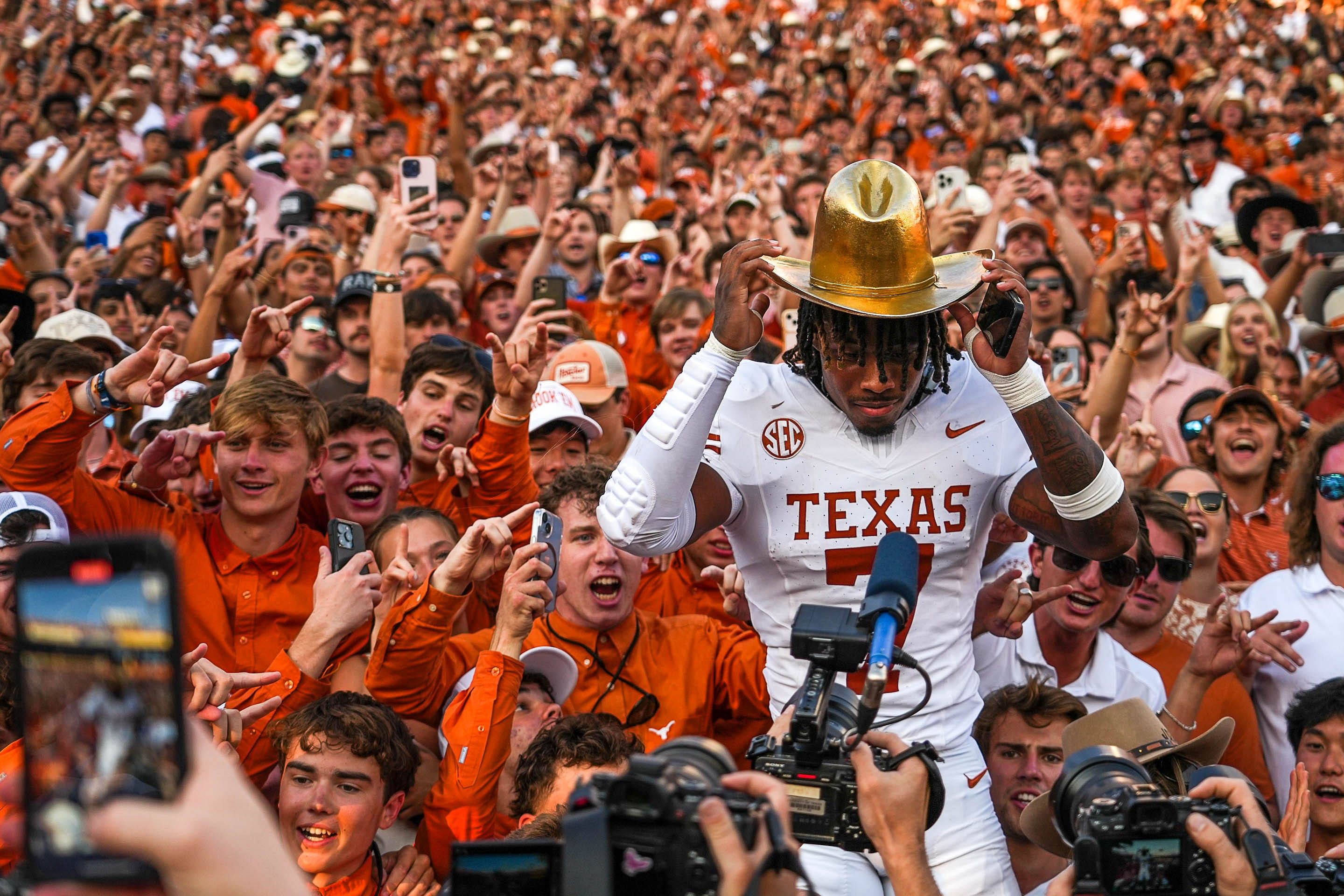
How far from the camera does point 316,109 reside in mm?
14680

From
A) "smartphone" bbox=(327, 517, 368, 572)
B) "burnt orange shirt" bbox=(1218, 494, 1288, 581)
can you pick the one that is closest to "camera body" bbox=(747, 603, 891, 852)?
"smartphone" bbox=(327, 517, 368, 572)

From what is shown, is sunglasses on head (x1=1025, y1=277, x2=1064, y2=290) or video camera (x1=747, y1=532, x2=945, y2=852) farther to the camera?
sunglasses on head (x1=1025, y1=277, x2=1064, y2=290)

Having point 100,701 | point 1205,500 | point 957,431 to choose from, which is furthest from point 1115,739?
point 1205,500

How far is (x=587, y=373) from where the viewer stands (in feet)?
21.6

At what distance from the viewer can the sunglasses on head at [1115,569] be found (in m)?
4.73

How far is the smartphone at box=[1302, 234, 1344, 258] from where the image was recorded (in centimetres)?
882

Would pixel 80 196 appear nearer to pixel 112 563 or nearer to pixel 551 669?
pixel 551 669

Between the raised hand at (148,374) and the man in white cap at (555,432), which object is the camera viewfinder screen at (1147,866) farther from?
the man in white cap at (555,432)

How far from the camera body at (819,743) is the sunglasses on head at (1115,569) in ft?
8.08

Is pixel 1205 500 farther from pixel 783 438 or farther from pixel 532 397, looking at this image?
pixel 783 438

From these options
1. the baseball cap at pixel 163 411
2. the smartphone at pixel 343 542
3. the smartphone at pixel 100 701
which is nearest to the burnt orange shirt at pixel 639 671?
the smartphone at pixel 343 542

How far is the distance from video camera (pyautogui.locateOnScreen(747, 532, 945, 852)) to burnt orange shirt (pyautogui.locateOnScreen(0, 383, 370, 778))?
2.59 m

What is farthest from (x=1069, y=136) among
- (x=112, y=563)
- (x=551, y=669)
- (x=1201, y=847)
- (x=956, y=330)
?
(x=112, y=563)

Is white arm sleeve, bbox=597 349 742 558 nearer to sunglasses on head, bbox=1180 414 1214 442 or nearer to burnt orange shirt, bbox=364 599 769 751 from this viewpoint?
burnt orange shirt, bbox=364 599 769 751
